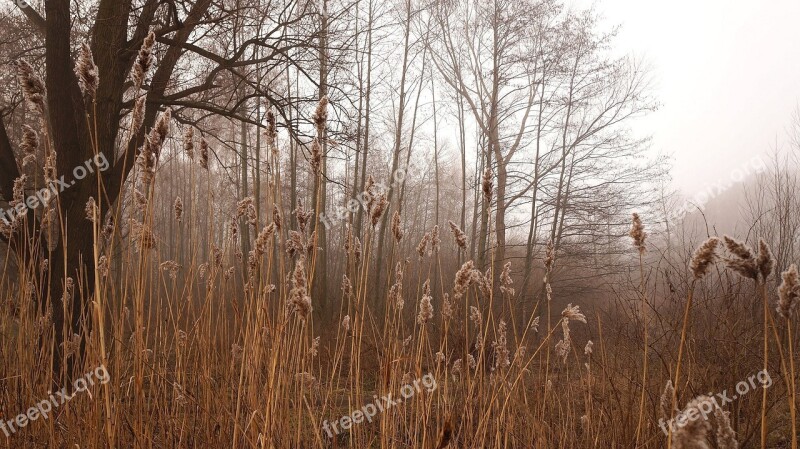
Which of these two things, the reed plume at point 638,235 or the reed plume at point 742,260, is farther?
the reed plume at point 638,235

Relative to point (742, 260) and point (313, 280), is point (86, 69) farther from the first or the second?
point (313, 280)

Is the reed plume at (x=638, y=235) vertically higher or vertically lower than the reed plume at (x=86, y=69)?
lower

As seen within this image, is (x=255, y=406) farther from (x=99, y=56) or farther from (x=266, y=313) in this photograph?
(x=99, y=56)

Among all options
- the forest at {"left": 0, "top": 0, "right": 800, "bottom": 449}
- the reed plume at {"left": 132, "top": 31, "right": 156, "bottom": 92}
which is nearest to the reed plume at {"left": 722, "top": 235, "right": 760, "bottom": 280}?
the forest at {"left": 0, "top": 0, "right": 800, "bottom": 449}

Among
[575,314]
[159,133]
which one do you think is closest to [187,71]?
[159,133]

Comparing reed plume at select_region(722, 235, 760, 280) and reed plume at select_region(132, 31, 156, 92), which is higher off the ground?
reed plume at select_region(132, 31, 156, 92)
